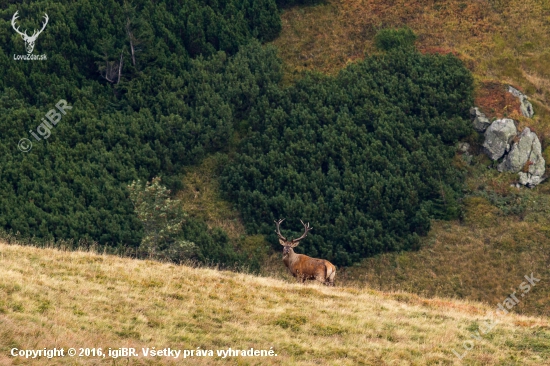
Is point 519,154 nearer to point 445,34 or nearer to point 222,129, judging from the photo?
point 445,34

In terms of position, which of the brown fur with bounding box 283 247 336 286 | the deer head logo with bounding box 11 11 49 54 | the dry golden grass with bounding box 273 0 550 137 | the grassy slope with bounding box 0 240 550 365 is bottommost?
the dry golden grass with bounding box 273 0 550 137

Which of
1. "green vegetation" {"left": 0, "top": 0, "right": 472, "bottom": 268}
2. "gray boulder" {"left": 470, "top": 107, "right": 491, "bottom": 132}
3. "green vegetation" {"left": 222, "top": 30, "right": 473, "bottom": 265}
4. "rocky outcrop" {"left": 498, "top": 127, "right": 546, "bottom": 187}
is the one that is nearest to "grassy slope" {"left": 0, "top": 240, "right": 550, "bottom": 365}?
"green vegetation" {"left": 0, "top": 0, "right": 472, "bottom": 268}

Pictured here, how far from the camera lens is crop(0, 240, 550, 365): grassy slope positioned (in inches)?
728

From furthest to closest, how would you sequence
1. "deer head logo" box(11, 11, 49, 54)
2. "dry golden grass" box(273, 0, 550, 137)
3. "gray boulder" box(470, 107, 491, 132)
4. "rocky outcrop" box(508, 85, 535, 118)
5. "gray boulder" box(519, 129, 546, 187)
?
"dry golden grass" box(273, 0, 550, 137), "deer head logo" box(11, 11, 49, 54), "rocky outcrop" box(508, 85, 535, 118), "gray boulder" box(470, 107, 491, 132), "gray boulder" box(519, 129, 546, 187)

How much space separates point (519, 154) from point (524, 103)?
16.3 ft

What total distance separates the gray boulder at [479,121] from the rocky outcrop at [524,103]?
2606 mm

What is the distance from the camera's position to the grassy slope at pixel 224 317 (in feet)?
60.6

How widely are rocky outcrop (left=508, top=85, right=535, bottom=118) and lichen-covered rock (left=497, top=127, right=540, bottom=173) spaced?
8.21 feet

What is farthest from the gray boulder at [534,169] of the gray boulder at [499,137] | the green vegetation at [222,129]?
the green vegetation at [222,129]

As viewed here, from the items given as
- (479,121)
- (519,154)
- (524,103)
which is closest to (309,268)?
(519,154)

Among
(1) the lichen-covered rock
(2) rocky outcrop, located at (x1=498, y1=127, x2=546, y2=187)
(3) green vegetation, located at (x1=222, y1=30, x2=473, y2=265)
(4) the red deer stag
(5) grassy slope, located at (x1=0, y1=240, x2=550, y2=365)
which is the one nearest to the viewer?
(5) grassy slope, located at (x1=0, y1=240, x2=550, y2=365)

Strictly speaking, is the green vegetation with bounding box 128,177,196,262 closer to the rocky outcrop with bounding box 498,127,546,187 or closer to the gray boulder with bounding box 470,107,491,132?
the gray boulder with bounding box 470,107,491,132

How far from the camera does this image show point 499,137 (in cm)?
5000

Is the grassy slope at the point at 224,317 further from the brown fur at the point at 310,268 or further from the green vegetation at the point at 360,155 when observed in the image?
the green vegetation at the point at 360,155
